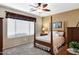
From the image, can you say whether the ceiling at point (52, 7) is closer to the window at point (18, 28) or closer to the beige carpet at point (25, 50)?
the window at point (18, 28)

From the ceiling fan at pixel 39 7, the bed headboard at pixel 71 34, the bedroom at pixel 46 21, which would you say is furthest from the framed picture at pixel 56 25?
the ceiling fan at pixel 39 7

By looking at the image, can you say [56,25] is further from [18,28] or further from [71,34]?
[18,28]

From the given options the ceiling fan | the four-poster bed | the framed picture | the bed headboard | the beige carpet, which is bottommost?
the beige carpet

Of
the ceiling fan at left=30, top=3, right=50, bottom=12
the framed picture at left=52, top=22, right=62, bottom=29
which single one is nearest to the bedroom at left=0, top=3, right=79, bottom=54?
the framed picture at left=52, top=22, right=62, bottom=29

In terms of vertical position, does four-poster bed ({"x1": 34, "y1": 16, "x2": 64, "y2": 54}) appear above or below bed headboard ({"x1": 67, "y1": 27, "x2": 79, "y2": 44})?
below

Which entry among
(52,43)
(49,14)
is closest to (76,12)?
(49,14)

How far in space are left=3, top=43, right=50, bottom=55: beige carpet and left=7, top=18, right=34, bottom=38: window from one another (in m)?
0.21

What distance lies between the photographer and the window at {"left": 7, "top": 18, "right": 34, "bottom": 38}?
1400mm

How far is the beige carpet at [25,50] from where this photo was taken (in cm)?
140

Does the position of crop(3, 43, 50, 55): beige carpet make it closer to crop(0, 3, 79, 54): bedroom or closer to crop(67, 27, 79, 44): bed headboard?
crop(0, 3, 79, 54): bedroom

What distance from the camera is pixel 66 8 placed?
142 centimetres

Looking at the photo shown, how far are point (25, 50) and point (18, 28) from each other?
15.8 inches

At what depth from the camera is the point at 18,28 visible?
4.84 feet
